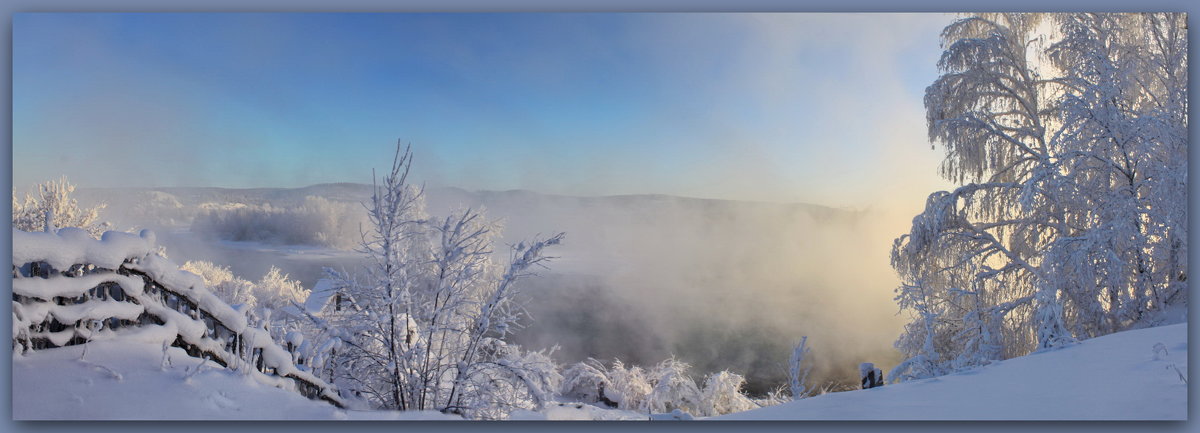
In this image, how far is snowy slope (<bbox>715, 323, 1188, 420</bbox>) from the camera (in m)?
2.52

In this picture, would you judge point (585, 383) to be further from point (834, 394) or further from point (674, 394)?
point (834, 394)

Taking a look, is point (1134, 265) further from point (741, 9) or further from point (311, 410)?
A: point (311, 410)

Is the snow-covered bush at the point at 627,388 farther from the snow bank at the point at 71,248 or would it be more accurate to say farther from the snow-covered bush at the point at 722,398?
the snow bank at the point at 71,248

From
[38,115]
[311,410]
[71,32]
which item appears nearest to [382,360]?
[311,410]

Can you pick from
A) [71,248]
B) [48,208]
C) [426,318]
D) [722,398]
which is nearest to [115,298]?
[71,248]

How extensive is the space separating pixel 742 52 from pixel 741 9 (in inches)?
20.1

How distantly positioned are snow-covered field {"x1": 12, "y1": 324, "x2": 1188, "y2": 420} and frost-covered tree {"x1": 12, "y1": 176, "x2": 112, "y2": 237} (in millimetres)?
1015

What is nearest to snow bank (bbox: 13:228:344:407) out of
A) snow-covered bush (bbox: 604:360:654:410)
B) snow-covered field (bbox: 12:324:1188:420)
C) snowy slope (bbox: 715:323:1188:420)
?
snow-covered field (bbox: 12:324:1188:420)

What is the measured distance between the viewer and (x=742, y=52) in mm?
3736

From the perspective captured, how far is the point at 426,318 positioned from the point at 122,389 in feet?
4.84

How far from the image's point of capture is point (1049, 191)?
3951 mm

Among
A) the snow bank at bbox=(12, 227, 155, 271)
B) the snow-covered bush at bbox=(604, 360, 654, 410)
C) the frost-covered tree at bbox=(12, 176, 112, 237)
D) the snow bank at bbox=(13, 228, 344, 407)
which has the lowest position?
the snow-covered bush at bbox=(604, 360, 654, 410)

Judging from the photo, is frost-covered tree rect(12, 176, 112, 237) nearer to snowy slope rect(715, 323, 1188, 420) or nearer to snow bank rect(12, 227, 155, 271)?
snow bank rect(12, 227, 155, 271)

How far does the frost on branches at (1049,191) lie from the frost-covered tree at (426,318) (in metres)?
2.69
